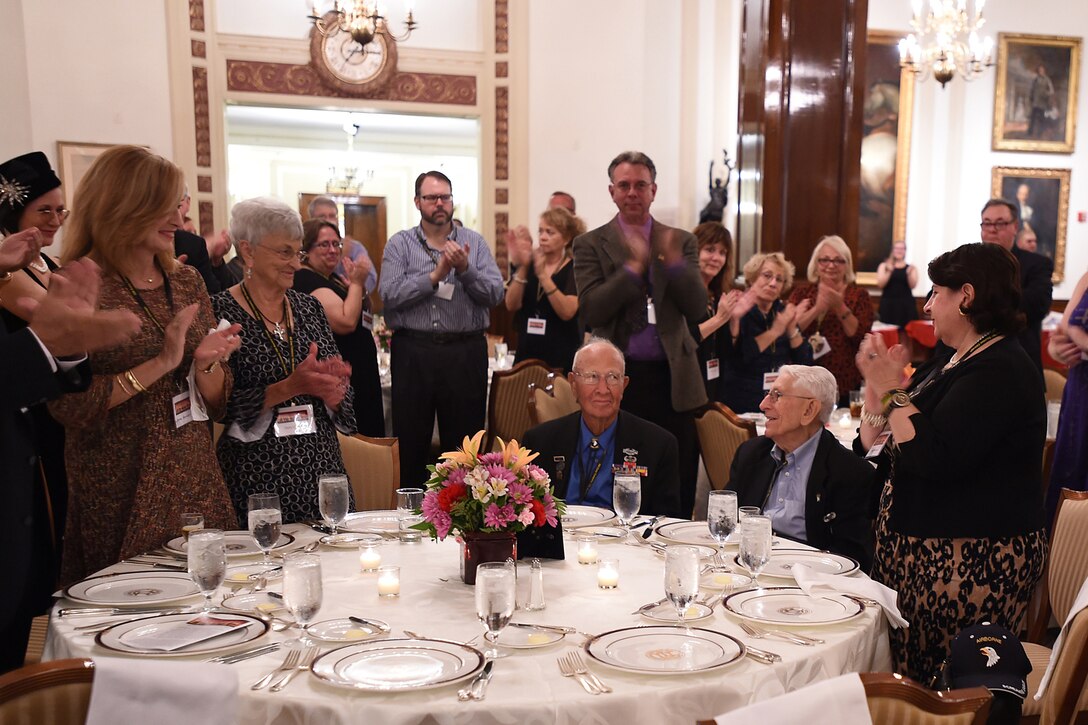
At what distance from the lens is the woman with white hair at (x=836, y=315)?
5.48 metres

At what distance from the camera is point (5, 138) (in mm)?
8797

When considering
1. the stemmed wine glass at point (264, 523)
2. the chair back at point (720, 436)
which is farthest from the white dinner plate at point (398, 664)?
the chair back at point (720, 436)

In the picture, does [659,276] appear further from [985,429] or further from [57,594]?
[57,594]

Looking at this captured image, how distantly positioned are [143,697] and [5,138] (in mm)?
8738

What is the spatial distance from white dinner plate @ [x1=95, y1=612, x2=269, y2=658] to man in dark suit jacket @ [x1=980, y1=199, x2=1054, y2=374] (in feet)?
16.0

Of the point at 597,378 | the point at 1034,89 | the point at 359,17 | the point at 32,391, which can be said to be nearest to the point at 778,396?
the point at 597,378

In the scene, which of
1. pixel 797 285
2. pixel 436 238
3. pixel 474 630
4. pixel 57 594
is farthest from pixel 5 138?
pixel 474 630

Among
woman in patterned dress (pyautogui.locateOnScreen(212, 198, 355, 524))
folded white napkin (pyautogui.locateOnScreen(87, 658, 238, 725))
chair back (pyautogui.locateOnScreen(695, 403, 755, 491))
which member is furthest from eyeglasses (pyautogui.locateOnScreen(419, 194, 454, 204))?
folded white napkin (pyautogui.locateOnScreen(87, 658, 238, 725))

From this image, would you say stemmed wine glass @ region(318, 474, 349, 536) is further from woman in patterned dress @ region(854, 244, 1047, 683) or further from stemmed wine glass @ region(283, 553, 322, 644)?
woman in patterned dress @ region(854, 244, 1047, 683)

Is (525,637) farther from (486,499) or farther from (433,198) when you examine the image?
(433,198)

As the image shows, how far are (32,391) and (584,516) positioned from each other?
1.59 m

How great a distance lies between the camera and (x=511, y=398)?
5.64 metres

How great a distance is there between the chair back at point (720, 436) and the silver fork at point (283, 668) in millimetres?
2360

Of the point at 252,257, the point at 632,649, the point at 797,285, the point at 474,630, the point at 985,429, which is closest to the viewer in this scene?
the point at 632,649
